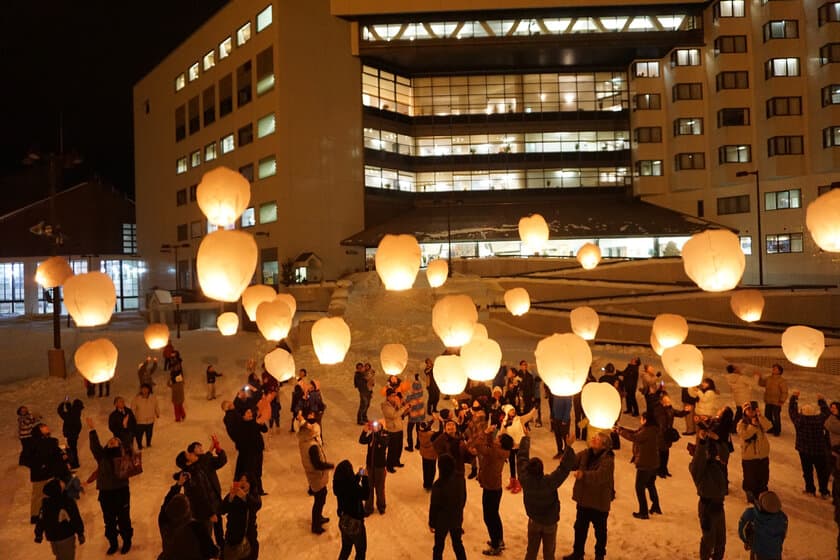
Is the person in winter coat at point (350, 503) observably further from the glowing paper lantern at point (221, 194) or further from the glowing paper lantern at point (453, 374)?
the glowing paper lantern at point (221, 194)

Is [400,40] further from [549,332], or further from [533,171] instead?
[549,332]

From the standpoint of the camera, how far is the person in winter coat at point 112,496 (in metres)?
6.60

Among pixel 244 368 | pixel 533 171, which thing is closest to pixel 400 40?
pixel 533 171

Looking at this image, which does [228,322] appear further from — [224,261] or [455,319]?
[224,261]

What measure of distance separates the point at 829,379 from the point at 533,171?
1188 inches

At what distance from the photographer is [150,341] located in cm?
1484

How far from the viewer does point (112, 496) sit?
262 inches

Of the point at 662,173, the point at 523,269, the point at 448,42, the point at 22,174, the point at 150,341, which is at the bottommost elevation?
the point at 150,341

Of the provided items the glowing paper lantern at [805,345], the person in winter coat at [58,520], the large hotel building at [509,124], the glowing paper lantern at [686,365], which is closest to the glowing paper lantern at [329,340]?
the person in winter coat at [58,520]

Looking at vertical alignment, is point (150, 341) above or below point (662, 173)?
below

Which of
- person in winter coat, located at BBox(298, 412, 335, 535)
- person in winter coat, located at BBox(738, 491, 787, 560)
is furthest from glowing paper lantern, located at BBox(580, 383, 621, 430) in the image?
person in winter coat, located at BBox(298, 412, 335, 535)

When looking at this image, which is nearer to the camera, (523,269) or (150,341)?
(150,341)

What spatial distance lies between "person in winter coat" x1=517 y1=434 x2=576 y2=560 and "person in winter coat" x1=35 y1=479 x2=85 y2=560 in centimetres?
478

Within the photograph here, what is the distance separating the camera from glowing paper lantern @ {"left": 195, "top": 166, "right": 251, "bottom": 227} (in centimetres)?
861
